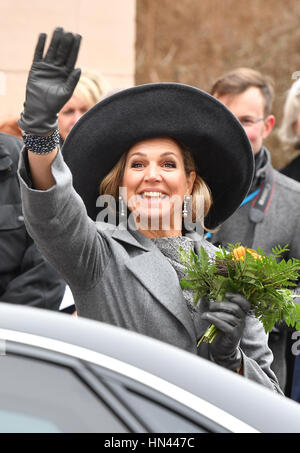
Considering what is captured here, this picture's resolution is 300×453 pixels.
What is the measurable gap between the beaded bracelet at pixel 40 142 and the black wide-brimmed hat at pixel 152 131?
24.2 inches

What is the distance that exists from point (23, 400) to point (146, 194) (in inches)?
48.4

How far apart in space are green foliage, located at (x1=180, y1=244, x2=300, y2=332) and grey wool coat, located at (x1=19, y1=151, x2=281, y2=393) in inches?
3.8

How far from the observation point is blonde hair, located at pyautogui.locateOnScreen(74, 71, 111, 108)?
184 inches

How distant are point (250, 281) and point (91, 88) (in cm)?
233

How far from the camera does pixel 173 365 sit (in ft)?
6.12

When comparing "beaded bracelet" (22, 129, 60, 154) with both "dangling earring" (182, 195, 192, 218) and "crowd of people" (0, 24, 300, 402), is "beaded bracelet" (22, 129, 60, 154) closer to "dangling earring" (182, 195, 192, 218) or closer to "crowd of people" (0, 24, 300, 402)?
"crowd of people" (0, 24, 300, 402)

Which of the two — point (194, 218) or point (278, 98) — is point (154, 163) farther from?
point (278, 98)

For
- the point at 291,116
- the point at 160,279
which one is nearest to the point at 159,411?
the point at 160,279

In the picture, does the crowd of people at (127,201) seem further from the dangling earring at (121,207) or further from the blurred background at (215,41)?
the blurred background at (215,41)

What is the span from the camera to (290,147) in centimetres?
531

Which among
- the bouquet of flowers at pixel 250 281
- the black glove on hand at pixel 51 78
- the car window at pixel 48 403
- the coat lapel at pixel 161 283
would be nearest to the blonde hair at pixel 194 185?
the coat lapel at pixel 161 283

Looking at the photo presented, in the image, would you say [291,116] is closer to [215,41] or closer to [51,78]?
[51,78]

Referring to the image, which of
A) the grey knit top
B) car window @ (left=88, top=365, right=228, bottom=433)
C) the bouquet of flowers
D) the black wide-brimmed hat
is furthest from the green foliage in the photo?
car window @ (left=88, top=365, right=228, bottom=433)

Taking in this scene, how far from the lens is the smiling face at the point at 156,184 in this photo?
2.92m
